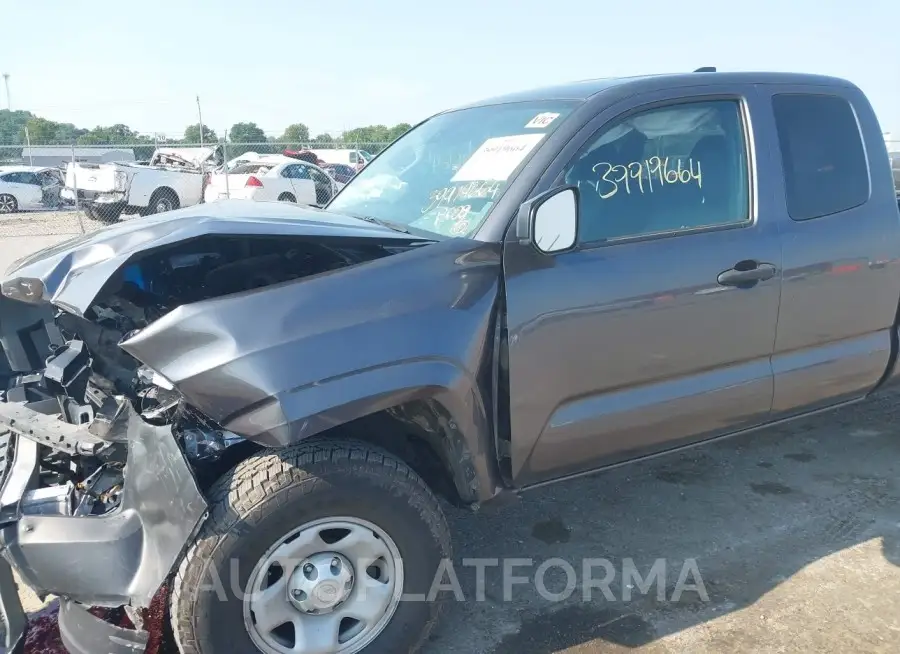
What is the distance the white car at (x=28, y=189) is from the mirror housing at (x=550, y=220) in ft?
70.9

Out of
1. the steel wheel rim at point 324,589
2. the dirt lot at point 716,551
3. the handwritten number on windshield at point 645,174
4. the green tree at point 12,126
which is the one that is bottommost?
the dirt lot at point 716,551

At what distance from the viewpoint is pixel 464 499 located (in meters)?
2.59

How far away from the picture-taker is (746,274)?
2908mm

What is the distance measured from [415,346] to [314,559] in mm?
746

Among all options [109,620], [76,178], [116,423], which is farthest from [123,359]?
[76,178]

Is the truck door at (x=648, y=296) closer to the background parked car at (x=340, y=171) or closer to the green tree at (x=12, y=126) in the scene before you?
the background parked car at (x=340, y=171)

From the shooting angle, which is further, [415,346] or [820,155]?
[820,155]

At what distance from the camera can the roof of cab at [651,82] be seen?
288 centimetres

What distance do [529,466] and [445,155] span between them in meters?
1.42

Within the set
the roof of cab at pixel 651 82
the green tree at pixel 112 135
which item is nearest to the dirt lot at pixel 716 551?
the roof of cab at pixel 651 82

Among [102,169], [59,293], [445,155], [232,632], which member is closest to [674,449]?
[445,155]

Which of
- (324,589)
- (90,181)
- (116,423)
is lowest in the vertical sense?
(324,589)

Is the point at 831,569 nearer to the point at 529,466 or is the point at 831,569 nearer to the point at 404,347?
the point at 529,466

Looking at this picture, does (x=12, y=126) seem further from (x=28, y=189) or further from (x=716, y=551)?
(x=716, y=551)
